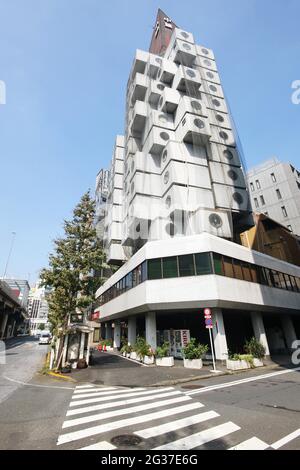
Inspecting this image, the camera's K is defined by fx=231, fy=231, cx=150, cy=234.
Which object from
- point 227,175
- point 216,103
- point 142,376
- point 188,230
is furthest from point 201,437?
point 216,103

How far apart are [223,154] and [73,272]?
27.4 meters

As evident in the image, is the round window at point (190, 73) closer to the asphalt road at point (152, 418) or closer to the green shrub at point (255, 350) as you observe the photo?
the green shrub at point (255, 350)

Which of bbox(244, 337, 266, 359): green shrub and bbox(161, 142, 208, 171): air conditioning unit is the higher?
bbox(161, 142, 208, 171): air conditioning unit

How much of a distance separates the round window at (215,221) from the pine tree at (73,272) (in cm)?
1363

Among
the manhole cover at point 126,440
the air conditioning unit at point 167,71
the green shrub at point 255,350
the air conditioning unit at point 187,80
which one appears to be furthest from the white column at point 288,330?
the air conditioning unit at point 167,71

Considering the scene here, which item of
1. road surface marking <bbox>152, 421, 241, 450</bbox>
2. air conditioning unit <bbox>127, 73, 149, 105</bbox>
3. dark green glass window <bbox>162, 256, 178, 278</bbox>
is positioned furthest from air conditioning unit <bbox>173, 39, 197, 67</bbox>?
road surface marking <bbox>152, 421, 241, 450</bbox>

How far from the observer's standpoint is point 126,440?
16.6ft

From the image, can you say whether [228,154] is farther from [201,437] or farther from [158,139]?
[201,437]

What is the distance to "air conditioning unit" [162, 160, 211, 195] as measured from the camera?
2898 cm

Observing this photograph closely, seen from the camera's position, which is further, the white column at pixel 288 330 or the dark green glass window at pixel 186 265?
the white column at pixel 288 330

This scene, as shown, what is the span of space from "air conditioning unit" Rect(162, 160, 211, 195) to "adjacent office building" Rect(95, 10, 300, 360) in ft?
0.49

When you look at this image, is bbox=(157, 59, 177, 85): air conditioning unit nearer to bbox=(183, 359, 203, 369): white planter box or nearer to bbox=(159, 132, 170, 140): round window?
bbox=(159, 132, 170, 140): round window

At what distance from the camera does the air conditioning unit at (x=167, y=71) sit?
37.8 m

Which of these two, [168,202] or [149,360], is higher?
[168,202]
